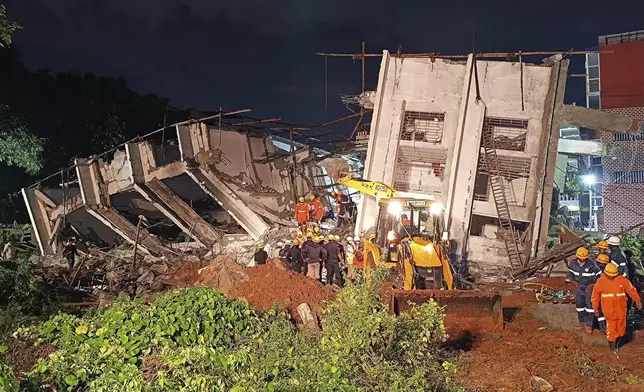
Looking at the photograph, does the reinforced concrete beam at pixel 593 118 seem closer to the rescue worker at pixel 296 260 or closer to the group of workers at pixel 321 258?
the group of workers at pixel 321 258

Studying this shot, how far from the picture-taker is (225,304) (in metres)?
7.45

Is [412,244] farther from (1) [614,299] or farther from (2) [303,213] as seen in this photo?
(2) [303,213]

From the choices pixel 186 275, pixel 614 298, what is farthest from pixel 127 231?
pixel 614 298

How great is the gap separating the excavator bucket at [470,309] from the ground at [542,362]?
0.69 feet

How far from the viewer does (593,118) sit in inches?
625

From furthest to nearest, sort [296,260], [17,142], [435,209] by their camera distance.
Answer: [17,142] < [296,260] < [435,209]

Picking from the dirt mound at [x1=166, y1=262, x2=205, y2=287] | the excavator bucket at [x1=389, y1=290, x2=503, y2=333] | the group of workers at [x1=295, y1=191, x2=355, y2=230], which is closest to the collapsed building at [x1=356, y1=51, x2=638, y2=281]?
the group of workers at [x1=295, y1=191, x2=355, y2=230]

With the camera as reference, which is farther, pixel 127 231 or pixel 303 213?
pixel 127 231

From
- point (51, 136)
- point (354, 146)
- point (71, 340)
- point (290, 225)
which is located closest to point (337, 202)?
point (290, 225)

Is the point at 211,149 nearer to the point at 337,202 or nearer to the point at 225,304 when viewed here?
the point at 337,202

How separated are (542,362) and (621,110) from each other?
743 inches


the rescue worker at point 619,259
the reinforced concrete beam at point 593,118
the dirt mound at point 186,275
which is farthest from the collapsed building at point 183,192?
the rescue worker at point 619,259

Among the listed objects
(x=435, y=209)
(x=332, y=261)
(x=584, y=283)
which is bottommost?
(x=332, y=261)

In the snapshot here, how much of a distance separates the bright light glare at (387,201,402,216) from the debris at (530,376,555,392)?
5.69 meters
